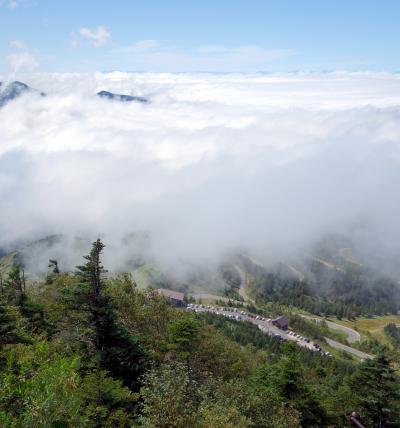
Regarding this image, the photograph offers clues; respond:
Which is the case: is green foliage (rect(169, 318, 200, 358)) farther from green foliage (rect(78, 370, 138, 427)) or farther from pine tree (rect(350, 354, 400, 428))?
pine tree (rect(350, 354, 400, 428))

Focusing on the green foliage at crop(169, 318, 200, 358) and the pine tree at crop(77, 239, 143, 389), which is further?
the green foliage at crop(169, 318, 200, 358)

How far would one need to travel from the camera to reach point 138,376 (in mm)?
48406

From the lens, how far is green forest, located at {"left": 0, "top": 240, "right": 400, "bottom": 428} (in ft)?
84.4

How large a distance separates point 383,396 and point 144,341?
32.2m

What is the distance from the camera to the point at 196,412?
30.7 m

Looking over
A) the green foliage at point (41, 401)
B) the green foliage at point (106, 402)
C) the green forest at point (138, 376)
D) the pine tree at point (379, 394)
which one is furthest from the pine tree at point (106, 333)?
the pine tree at point (379, 394)

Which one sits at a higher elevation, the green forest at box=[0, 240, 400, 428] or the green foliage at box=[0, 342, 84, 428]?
the green foliage at box=[0, 342, 84, 428]

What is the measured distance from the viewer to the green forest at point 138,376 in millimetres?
25734

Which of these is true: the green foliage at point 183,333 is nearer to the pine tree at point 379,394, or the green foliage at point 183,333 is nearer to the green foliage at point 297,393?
the green foliage at point 297,393

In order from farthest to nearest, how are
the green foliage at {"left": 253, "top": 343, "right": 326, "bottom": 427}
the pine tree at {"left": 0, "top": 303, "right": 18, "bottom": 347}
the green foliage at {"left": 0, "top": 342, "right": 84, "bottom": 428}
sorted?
1. the green foliage at {"left": 253, "top": 343, "right": 326, "bottom": 427}
2. the pine tree at {"left": 0, "top": 303, "right": 18, "bottom": 347}
3. the green foliage at {"left": 0, "top": 342, "right": 84, "bottom": 428}

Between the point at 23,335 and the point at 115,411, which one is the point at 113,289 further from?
the point at 115,411

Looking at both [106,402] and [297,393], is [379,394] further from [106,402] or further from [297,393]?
[106,402]

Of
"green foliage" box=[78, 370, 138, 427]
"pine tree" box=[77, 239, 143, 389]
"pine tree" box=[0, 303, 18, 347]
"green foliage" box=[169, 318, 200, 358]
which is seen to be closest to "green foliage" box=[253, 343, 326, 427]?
"green foliage" box=[169, 318, 200, 358]

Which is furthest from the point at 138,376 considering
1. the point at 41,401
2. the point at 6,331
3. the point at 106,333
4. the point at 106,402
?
the point at 41,401
